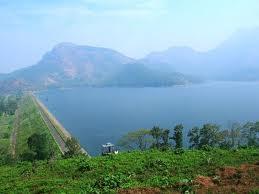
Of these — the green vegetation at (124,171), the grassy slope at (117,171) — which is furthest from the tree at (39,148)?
the grassy slope at (117,171)

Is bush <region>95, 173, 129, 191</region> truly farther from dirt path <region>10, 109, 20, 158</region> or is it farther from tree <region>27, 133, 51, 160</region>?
dirt path <region>10, 109, 20, 158</region>

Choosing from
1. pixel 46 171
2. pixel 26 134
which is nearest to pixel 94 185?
pixel 46 171

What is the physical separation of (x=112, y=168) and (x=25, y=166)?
7.76m

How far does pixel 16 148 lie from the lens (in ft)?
365

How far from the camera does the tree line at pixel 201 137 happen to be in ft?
218

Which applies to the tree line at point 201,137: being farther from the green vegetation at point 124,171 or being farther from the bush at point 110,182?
the bush at point 110,182

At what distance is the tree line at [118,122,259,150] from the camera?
218 ft

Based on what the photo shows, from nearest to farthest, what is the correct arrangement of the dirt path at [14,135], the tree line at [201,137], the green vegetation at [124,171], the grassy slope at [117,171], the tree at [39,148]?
the green vegetation at [124,171], the grassy slope at [117,171], the tree at [39,148], the tree line at [201,137], the dirt path at [14,135]

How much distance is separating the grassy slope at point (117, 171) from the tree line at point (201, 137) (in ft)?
77.6

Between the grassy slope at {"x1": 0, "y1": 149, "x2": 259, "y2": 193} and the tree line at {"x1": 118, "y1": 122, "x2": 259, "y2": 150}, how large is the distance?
23.7 m

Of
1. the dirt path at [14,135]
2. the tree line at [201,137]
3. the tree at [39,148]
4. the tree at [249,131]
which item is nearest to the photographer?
the tree at [39,148]

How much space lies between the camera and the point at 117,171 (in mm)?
24844

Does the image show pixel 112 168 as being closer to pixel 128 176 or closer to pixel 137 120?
pixel 128 176

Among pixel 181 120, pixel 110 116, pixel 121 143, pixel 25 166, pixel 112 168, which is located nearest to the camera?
pixel 112 168
